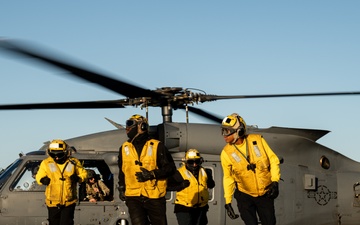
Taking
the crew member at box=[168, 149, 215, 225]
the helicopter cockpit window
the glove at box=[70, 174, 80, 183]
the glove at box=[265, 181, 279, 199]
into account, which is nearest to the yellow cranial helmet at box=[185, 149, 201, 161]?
the crew member at box=[168, 149, 215, 225]

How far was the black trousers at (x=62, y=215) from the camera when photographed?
1076 centimetres

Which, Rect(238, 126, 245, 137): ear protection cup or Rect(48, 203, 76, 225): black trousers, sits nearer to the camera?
Rect(238, 126, 245, 137): ear protection cup

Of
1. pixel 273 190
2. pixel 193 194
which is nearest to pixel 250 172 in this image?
pixel 273 190

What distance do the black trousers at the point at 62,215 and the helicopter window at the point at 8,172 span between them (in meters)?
2.51

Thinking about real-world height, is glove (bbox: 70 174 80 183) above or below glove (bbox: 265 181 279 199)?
above

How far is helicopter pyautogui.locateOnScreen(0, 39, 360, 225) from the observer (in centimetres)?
1288

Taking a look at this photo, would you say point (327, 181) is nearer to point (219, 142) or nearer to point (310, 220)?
point (310, 220)

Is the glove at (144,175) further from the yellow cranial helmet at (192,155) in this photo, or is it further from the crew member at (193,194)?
the yellow cranial helmet at (192,155)

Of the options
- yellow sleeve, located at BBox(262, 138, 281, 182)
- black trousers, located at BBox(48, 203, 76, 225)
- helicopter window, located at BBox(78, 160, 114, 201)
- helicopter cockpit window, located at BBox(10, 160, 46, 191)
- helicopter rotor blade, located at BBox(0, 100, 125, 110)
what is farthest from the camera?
helicopter window, located at BBox(78, 160, 114, 201)

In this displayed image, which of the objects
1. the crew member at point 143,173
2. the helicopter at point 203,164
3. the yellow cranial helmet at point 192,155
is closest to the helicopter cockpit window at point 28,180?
the helicopter at point 203,164

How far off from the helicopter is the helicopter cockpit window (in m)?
0.02

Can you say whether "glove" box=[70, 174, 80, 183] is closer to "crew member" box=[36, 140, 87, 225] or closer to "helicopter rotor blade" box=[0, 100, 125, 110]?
"crew member" box=[36, 140, 87, 225]

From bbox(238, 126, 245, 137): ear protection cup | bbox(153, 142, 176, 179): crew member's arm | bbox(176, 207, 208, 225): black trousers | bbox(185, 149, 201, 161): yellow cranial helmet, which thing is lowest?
bbox(176, 207, 208, 225): black trousers

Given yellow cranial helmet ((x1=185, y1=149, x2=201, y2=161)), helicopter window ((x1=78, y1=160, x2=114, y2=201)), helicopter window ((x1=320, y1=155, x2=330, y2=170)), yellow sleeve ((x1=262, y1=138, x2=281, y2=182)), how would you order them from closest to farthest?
yellow sleeve ((x1=262, y1=138, x2=281, y2=182)) < yellow cranial helmet ((x1=185, y1=149, x2=201, y2=161)) < helicopter window ((x1=78, y1=160, x2=114, y2=201)) < helicopter window ((x1=320, y1=155, x2=330, y2=170))
